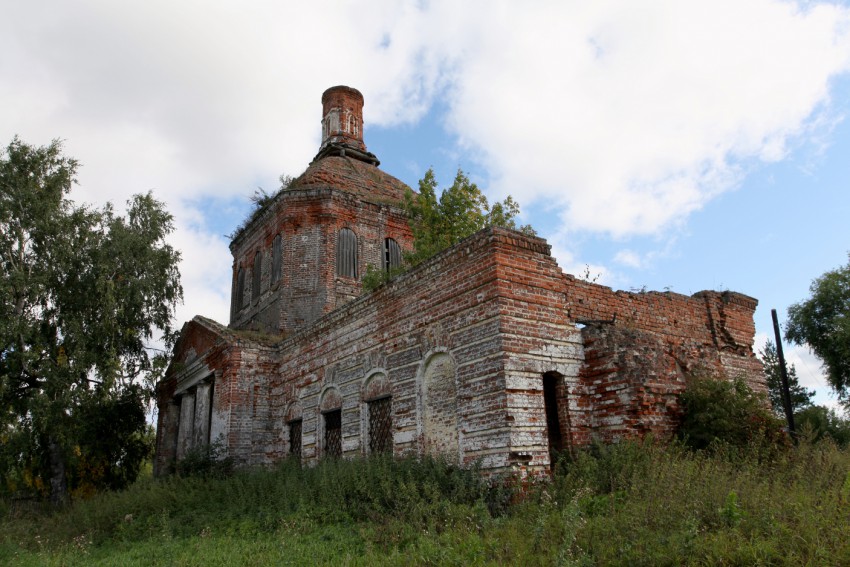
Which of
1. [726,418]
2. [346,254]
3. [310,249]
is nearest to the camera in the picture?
[726,418]

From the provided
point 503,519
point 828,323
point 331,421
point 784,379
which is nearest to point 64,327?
point 331,421

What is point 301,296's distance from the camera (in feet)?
65.4

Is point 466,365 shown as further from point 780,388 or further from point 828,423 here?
point 780,388

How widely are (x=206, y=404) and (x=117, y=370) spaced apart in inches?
104

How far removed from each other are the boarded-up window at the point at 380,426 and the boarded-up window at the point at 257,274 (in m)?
10.9

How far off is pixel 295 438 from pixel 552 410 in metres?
8.01

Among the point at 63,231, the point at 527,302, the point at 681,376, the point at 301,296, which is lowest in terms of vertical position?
the point at 681,376

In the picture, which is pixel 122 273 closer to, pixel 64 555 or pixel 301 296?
pixel 301 296

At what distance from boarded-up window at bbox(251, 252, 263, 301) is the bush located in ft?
52.1

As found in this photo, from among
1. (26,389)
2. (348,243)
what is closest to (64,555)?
(26,389)

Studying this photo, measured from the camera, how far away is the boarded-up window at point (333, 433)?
13.3 m

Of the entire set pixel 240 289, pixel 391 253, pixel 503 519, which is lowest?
pixel 503 519

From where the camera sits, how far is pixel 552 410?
9789 millimetres

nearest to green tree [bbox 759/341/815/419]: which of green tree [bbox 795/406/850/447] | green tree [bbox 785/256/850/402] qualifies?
green tree [bbox 785/256/850/402]
